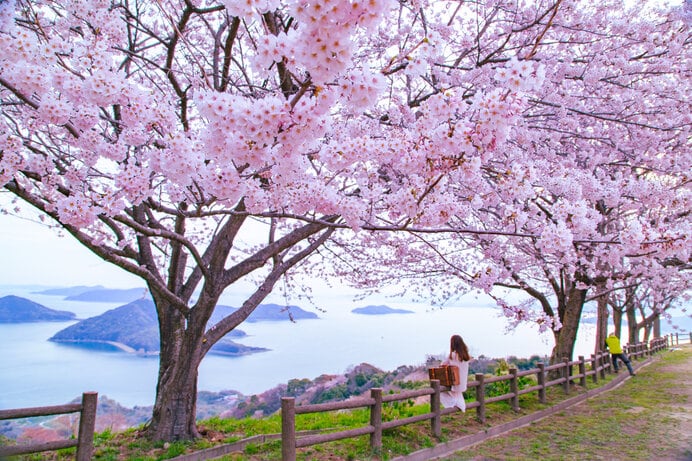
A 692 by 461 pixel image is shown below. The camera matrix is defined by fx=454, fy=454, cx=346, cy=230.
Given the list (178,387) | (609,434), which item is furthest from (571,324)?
(178,387)

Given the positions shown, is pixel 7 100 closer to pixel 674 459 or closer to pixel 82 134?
pixel 82 134

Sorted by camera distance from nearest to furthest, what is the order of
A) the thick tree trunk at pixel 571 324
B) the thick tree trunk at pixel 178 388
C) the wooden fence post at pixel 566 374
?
1. the thick tree trunk at pixel 178 388
2. the wooden fence post at pixel 566 374
3. the thick tree trunk at pixel 571 324

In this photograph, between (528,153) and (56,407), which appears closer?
(56,407)

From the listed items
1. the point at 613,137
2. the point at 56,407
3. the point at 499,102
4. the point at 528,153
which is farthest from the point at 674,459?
the point at 56,407

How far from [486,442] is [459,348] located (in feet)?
4.55

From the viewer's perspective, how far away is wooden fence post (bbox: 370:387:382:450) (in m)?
5.66

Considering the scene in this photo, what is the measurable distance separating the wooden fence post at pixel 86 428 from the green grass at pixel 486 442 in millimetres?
769

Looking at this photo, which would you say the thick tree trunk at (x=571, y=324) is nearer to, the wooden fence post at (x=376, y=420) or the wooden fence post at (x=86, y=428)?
the wooden fence post at (x=376, y=420)

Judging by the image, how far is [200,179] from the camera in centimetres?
372

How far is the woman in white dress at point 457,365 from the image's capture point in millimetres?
6953

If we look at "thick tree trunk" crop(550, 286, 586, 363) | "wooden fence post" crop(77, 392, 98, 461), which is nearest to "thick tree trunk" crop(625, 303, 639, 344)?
"thick tree trunk" crop(550, 286, 586, 363)

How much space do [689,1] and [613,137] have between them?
2.62 m

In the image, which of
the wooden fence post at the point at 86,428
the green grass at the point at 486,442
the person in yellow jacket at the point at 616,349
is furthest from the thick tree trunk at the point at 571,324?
the wooden fence post at the point at 86,428

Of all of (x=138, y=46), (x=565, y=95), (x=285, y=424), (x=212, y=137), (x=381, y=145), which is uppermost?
(x=138, y=46)
